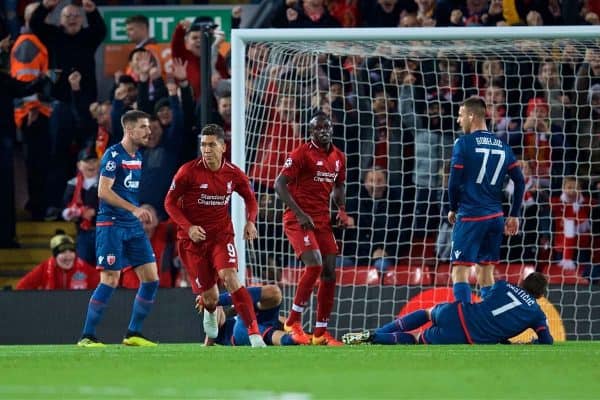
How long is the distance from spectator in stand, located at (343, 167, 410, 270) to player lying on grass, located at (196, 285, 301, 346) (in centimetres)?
275

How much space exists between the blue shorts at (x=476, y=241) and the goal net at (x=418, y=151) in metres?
1.61

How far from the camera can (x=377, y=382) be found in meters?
6.86

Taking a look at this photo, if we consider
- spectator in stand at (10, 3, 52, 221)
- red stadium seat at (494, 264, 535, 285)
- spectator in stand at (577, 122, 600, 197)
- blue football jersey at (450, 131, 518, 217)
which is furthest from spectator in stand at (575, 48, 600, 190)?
A: spectator in stand at (10, 3, 52, 221)

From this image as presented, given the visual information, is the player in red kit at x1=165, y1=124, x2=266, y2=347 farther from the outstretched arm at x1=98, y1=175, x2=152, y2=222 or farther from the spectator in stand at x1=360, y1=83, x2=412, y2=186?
the spectator in stand at x1=360, y1=83, x2=412, y2=186

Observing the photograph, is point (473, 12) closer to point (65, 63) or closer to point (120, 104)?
point (120, 104)

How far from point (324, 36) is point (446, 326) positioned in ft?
10.7

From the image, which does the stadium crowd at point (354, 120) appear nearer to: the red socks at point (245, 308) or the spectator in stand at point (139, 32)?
the spectator in stand at point (139, 32)

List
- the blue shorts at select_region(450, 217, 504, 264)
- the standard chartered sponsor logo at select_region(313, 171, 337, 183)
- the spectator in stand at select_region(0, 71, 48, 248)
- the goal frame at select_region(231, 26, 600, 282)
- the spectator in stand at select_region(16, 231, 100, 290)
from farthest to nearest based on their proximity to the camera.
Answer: the spectator in stand at select_region(0, 71, 48, 248) → the spectator in stand at select_region(16, 231, 100, 290) → the goal frame at select_region(231, 26, 600, 282) → the standard chartered sponsor logo at select_region(313, 171, 337, 183) → the blue shorts at select_region(450, 217, 504, 264)

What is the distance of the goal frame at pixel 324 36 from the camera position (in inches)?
493

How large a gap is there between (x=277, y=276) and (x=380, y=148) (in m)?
1.78

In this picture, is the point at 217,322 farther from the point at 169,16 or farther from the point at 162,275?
the point at 169,16

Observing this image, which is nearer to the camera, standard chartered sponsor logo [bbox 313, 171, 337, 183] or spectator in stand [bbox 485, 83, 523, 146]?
standard chartered sponsor logo [bbox 313, 171, 337, 183]

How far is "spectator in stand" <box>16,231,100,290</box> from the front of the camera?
45.1 ft

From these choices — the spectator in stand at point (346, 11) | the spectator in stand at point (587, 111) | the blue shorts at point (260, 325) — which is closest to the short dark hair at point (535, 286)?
the blue shorts at point (260, 325)
